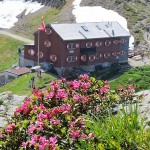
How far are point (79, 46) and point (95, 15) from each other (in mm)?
22573

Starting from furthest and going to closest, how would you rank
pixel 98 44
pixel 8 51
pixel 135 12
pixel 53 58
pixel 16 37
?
pixel 16 37 → pixel 135 12 → pixel 8 51 → pixel 98 44 → pixel 53 58

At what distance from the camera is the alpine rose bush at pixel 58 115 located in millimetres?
8758

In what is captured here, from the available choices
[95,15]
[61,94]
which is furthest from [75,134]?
[95,15]

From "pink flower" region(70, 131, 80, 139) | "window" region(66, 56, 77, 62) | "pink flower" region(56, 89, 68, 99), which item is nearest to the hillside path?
"window" region(66, 56, 77, 62)

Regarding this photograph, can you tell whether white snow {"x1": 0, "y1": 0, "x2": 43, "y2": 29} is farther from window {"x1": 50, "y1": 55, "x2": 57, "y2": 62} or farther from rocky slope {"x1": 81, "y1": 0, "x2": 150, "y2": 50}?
window {"x1": 50, "y1": 55, "x2": 57, "y2": 62}

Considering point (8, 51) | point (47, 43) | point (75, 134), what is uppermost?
point (75, 134)

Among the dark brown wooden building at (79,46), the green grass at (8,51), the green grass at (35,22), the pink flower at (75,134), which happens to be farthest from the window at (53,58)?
the pink flower at (75,134)

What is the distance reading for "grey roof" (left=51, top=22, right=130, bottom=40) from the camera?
6167cm

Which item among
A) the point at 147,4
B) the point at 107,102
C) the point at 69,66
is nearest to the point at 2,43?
the point at 69,66

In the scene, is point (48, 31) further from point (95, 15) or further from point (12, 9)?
point (12, 9)

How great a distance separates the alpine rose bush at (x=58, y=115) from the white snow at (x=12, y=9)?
85.9m

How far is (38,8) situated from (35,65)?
3885 cm

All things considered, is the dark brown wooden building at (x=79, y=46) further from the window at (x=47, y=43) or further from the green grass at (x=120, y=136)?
the green grass at (x=120, y=136)

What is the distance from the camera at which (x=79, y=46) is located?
63188 millimetres
